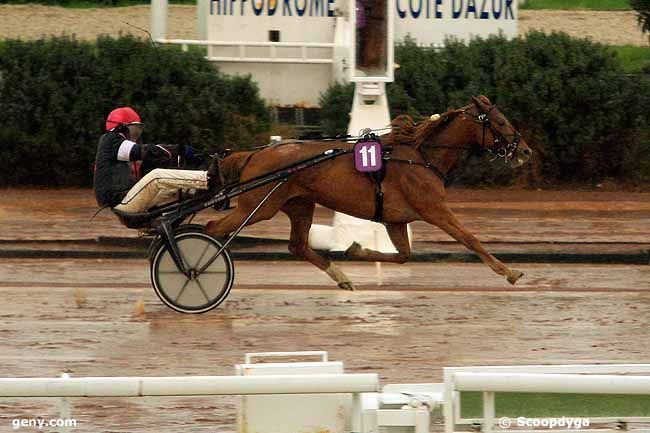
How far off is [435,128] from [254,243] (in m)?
4.02

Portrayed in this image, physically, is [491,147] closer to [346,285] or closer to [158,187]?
[346,285]

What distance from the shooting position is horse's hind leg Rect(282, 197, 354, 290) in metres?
11.1

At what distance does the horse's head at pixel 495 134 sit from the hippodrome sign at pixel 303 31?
8.81 metres

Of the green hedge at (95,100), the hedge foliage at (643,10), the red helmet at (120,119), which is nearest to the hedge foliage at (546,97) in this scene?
the hedge foliage at (643,10)

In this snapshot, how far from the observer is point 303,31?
71.1 feet

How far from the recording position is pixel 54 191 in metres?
18.2

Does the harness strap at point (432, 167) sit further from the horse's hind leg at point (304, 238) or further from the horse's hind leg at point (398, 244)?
the horse's hind leg at point (304, 238)

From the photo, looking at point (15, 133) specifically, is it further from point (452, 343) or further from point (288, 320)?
point (452, 343)

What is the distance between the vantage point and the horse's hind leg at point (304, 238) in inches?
439

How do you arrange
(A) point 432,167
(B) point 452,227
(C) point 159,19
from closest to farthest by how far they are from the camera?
(B) point 452,227
(A) point 432,167
(C) point 159,19

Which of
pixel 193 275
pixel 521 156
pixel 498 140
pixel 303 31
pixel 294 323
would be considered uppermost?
pixel 303 31

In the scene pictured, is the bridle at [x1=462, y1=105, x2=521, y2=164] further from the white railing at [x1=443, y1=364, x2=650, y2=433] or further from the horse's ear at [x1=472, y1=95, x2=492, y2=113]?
the white railing at [x1=443, y1=364, x2=650, y2=433]
